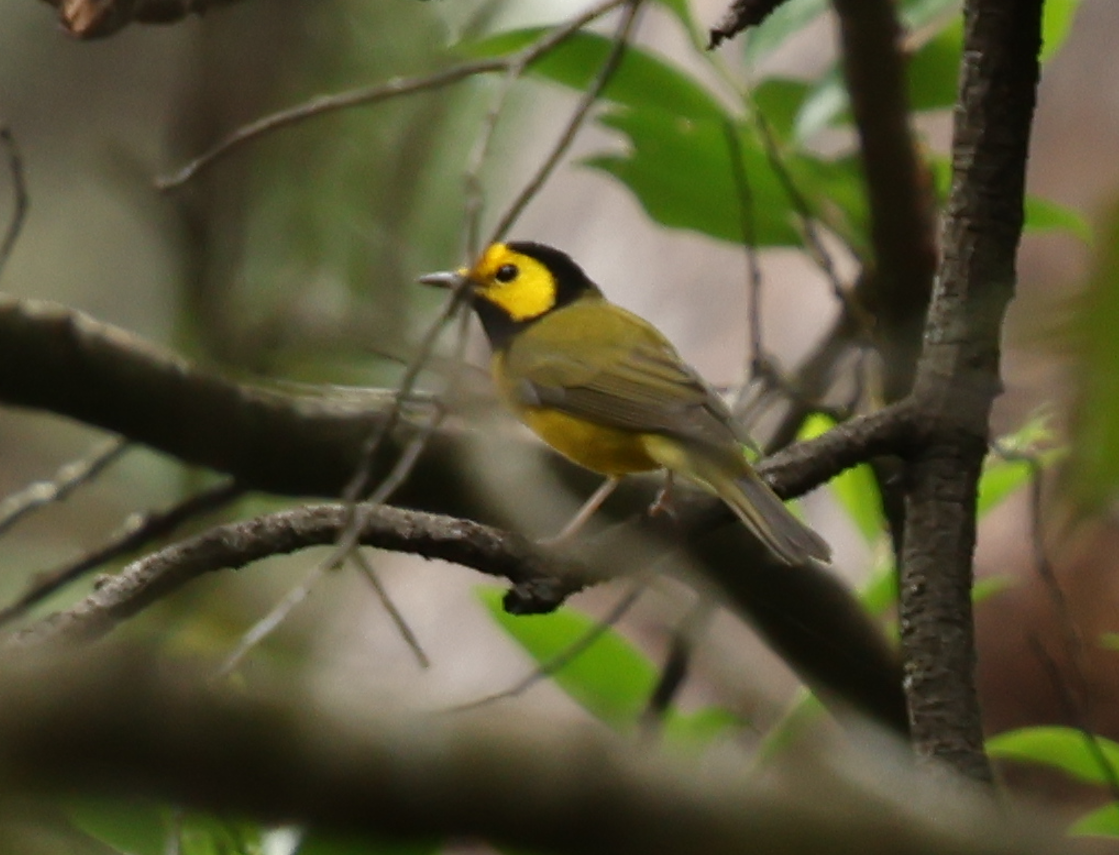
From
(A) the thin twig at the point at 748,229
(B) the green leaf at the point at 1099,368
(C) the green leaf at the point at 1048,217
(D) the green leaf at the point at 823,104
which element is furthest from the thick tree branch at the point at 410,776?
(D) the green leaf at the point at 823,104

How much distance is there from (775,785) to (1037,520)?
136cm

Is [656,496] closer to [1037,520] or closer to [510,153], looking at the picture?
[1037,520]

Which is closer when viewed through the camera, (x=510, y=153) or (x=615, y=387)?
(x=615, y=387)

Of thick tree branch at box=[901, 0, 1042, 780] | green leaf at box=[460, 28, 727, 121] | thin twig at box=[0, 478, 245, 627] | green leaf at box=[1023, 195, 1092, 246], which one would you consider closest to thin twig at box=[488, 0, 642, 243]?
thick tree branch at box=[901, 0, 1042, 780]

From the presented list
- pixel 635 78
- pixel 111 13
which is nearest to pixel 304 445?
pixel 111 13

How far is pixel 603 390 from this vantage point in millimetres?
2504

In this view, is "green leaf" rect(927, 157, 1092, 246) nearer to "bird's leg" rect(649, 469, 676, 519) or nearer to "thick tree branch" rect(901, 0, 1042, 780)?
"bird's leg" rect(649, 469, 676, 519)

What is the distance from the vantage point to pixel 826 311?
4.87m

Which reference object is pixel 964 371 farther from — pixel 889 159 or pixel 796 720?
pixel 889 159

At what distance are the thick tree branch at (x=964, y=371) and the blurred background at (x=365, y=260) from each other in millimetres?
91

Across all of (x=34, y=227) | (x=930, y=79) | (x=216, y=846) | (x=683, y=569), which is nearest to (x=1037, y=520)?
(x=683, y=569)

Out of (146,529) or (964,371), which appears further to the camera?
(146,529)

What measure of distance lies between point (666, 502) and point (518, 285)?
35.2 inches

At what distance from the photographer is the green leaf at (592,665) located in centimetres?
254
